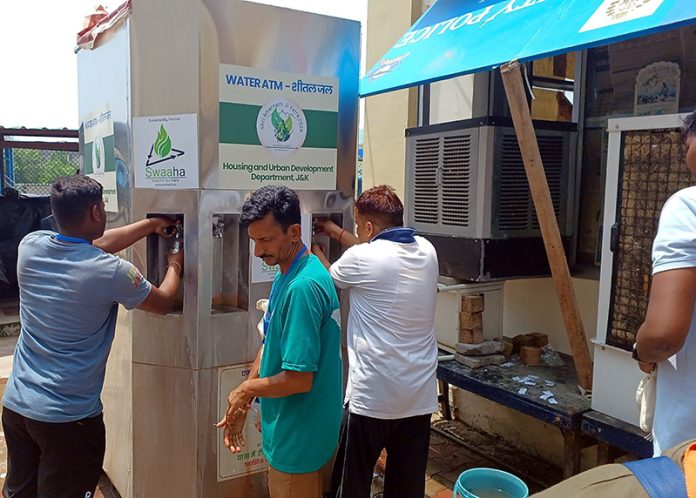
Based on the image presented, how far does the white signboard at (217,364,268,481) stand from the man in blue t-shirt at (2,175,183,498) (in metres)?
0.63

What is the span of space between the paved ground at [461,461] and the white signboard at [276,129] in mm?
2022

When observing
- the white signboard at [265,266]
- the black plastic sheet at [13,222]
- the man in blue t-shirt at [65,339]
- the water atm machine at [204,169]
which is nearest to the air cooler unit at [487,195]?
the water atm machine at [204,169]

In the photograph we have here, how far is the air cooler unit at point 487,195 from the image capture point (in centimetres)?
355

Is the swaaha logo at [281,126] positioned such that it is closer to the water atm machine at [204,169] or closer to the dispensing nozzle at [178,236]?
the water atm machine at [204,169]

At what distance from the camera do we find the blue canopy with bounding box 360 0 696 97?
2.29 meters

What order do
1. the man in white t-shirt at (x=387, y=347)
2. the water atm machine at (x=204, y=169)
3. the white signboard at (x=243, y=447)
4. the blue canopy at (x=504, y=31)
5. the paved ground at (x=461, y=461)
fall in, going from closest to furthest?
the blue canopy at (x=504, y=31)
the man in white t-shirt at (x=387, y=347)
the water atm machine at (x=204, y=169)
the white signboard at (x=243, y=447)
the paved ground at (x=461, y=461)

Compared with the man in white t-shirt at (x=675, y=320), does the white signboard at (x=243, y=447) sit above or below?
below

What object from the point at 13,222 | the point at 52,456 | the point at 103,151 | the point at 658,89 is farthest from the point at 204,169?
the point at 13,222

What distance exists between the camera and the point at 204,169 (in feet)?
9.55

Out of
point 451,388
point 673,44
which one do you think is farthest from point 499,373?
point 673,44

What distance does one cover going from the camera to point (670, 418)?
70.4 inches

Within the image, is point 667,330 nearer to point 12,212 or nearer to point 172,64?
point 172,64

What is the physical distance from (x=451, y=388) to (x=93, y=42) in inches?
145

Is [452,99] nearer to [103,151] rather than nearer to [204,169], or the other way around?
[204,169]
